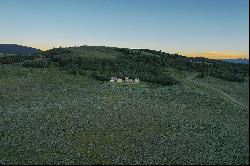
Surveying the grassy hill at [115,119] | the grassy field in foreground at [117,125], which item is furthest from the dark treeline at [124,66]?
the grassy field in foreground at [117,125]

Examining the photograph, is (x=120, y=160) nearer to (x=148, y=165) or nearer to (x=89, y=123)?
(x=148, y=165)

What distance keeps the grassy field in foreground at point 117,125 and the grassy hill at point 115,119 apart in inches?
3.6

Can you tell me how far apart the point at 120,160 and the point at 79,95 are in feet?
97.3

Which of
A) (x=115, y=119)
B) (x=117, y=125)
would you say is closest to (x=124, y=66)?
(x=115, y=119)

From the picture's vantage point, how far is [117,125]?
48.0 meters

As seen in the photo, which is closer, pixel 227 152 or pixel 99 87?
pixel 227 152

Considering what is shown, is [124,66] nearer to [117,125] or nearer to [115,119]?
[115,119]

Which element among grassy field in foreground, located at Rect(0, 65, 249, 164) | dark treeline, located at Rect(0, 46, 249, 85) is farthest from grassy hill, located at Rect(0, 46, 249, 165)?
dark treeline, located at Rect(0, 46, 249, 85)

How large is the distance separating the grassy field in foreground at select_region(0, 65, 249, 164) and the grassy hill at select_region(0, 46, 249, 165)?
91 millimetres

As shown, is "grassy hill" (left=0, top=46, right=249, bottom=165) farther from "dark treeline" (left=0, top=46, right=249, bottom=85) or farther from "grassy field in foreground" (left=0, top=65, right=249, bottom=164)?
"dark treeline" (left=0, top=46, right=249, bottom=85)

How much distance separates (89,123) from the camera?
48562 millimetres

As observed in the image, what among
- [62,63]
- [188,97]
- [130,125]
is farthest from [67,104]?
[62,63]

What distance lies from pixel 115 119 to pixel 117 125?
103 inches

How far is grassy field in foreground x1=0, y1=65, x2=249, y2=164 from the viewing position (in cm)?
3878
